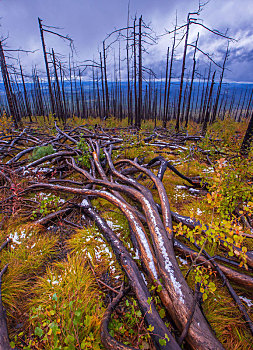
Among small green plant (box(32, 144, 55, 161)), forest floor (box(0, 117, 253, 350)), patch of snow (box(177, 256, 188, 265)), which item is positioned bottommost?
patch of snow (box(177, 256, 188, 265))

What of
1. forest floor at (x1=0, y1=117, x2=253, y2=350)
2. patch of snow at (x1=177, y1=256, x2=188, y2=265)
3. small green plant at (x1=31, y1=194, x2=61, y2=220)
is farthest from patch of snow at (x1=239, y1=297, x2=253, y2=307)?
small green plant at (x1=31, y1=194, x2=61, y2=220)

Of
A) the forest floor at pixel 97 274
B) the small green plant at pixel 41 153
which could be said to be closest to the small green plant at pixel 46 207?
the forest floor at pixel 97 274

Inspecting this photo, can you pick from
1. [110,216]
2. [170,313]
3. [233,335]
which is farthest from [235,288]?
[110,216]

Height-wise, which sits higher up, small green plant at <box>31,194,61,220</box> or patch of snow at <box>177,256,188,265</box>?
small green plant at <box>31,194,61,220</box>

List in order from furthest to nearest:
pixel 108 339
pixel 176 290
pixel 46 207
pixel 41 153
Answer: pixel 41 153 < pixel 46 207 < pixel 176 290 < pixel 108 339

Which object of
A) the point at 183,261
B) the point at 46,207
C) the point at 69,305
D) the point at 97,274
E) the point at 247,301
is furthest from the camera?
the point at 46,207

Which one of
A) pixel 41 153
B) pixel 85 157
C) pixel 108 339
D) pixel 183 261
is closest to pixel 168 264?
pixel 183 261

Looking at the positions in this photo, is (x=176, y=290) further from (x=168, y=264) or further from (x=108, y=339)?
(x=108, y=339)

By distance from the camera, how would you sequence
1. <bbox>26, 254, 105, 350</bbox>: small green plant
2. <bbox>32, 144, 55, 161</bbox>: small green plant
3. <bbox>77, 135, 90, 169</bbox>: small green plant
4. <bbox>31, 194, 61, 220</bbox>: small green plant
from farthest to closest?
<bbox>32, 144, 55, 161</bbox>: small green plant < <bbox>77, 135, 90, 169</bbox>: small green plant < <bbox>31, 194, 61, 220</bbox>: small green plant < <bbox>26, 254, 105, 350</bbox>: small green plant

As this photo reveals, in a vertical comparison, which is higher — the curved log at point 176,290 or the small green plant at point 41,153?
the small green plant at point 41,153

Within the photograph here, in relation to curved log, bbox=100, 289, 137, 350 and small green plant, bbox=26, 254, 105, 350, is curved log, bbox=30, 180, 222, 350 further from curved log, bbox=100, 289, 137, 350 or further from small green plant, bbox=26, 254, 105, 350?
small green plant, bbox=26, 254, 105, 350

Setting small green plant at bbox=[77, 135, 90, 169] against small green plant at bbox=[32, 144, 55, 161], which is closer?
small green plant at bbox=[77, 135, 90, 169]

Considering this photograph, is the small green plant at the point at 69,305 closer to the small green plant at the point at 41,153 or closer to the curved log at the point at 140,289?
the curved log at the point at 140,289

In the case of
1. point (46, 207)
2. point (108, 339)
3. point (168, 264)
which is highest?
point (168, 264)
